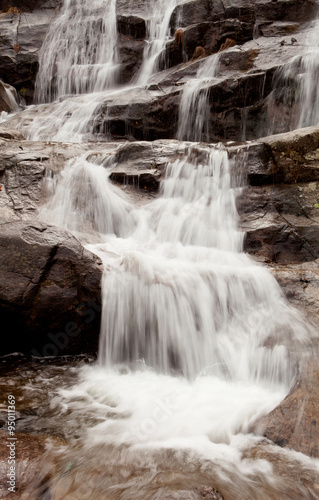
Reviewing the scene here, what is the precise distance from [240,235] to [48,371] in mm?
3568

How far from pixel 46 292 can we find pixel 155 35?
13617mm

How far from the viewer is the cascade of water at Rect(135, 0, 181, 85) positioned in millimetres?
13156

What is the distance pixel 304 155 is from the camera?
620 cm

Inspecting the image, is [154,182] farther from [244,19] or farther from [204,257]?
[244,19]

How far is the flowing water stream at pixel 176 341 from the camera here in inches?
94.5

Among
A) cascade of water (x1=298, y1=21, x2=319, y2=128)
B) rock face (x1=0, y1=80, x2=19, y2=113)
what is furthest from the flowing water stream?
rock face (x1=0, y1=80, x2=19, y2=113)

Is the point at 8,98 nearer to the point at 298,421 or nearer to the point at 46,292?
the point at 46,292

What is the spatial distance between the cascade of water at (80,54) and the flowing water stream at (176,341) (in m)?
8.17

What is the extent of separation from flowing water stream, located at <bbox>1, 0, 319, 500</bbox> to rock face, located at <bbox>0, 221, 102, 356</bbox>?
217 millimetres

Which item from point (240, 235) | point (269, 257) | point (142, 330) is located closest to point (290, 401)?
point (142, 330)

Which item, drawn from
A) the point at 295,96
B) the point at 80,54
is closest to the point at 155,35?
the point at 80,54

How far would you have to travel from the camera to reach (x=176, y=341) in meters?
4.01

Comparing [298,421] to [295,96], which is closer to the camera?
[298,421]

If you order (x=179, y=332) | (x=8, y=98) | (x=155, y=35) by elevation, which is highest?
(x=155, y=35)
